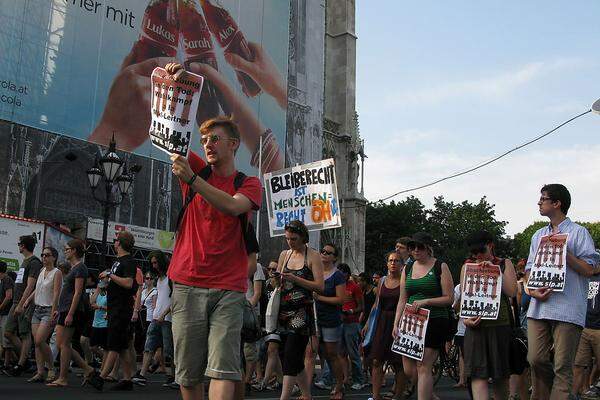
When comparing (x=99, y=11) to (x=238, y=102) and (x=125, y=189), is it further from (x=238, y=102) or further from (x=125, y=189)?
(x=125, y=189)

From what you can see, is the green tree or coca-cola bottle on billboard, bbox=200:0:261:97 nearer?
coca-cola bottle on billboard, bbox=200:0:261:97

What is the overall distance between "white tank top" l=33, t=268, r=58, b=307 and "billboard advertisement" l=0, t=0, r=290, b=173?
1498 cm

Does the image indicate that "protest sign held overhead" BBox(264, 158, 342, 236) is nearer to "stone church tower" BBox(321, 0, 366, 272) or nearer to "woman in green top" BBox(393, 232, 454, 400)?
"woman in green top" BBox(393, 232, 454, 400)

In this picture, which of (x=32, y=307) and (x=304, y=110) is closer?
(x=32, y=307)

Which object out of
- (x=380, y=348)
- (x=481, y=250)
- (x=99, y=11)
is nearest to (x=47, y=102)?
(x=99, y=11)

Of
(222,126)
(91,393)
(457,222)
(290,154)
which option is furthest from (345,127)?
(222,126)

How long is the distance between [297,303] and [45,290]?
4.23 metres

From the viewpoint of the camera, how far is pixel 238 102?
3116 centimetres

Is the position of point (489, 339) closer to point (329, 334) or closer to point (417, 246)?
point (417, 246)

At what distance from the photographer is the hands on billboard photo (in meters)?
26.7

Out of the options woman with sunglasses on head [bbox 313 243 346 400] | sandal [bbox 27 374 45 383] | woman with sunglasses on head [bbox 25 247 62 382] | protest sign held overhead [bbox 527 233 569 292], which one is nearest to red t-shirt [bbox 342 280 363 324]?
woman with sunglasses on head [bbox 313 243 346 400]

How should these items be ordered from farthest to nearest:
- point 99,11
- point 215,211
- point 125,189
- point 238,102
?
point 238,102, point 99,11, point 125,189, point 215,211

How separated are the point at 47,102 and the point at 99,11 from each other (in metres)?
4.11

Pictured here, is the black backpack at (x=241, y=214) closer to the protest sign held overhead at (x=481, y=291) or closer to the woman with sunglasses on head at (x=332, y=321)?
the protest sign held overhead at (x=481, y=291)
